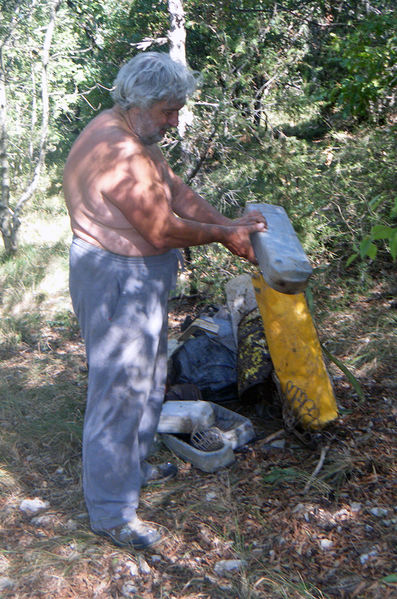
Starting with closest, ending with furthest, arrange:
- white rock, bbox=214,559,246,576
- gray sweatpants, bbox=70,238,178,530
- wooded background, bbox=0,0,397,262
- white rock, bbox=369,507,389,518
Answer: white rock, bbox=214,559,246,576, gray sweatpants, bbox=70,238,178,530, white rock, bbox=369,507,389,518, wooded background, bbox=0,0,397,262

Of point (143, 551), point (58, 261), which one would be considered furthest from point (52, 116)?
point (143, 551)

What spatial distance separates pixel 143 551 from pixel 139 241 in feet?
4.38

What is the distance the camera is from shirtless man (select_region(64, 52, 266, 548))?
2439 mm

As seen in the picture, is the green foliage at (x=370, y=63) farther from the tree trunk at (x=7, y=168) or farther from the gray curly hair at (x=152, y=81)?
the tree trunk at (x=7, y=168)

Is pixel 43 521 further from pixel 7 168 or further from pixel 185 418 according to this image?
pixel 7 168

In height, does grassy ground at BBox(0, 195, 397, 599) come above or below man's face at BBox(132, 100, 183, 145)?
below

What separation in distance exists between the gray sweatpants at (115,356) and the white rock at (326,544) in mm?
828

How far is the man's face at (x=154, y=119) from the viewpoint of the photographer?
251 centimetres

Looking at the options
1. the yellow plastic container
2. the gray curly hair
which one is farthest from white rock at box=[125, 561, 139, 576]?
the gray curly hair

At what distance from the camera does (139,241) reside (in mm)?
2576

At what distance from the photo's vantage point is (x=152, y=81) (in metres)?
2.43

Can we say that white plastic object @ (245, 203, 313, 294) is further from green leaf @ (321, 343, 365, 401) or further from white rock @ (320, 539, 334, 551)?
white rock @ (320, 539, 334, 551)

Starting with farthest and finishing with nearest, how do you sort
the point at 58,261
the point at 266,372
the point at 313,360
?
the point at 58,261, the point at 266,372, the point at 313,360

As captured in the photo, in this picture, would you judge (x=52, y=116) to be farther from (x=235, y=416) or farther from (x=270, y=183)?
(x=235, y=416)
